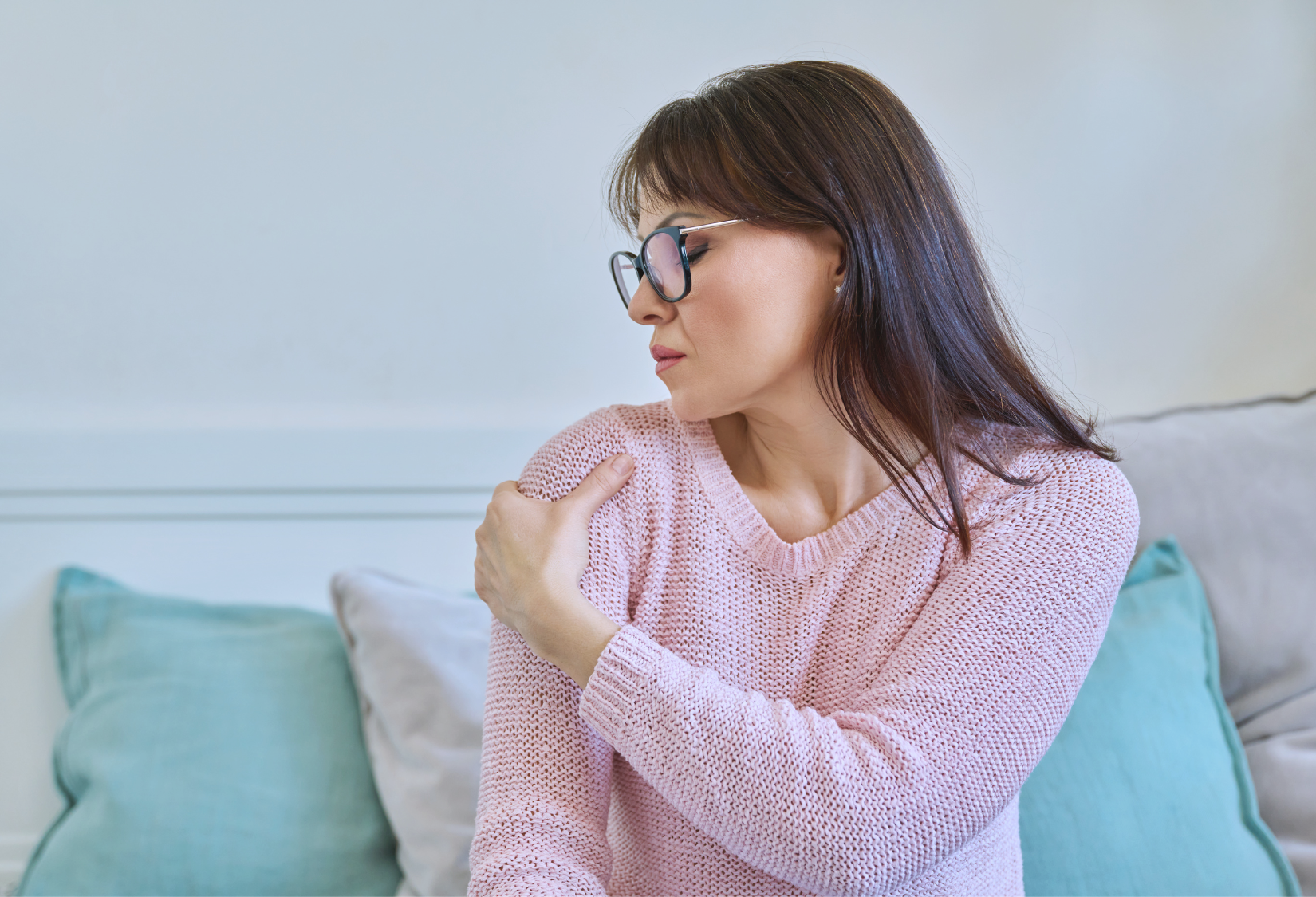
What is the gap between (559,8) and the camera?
163 cm

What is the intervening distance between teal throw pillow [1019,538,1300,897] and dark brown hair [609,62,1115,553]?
0.49 metres

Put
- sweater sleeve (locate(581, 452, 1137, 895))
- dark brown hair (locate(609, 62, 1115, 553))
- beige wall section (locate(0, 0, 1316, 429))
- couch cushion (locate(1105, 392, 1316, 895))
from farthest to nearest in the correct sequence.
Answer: beige wall section (locate(0, 0, 1316, 429)), couch cushion (locate(1105, 392, 1316, 895)), dark brown hair (locate(609, 62, 1115, 553)), sweater sleeve (locate(581, 452, 1137, 895))

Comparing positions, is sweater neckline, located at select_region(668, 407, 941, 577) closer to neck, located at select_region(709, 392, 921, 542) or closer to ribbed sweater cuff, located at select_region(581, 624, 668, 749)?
neck, located at select_region(709, 392, 921, 542)

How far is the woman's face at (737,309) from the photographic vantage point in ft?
2.93

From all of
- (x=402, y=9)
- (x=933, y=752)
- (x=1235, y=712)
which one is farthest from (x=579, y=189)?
(x=1235, y=712)

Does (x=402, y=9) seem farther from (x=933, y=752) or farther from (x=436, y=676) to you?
(x=933, y=752)

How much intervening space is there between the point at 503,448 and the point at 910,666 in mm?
968

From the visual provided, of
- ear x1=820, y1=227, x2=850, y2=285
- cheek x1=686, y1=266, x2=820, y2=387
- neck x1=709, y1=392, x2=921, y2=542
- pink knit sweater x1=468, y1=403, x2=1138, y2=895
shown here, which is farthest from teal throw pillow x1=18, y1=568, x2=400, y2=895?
ear x1=820, y1=227, x2=850, y2=285

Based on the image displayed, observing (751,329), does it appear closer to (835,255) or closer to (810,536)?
(835,255)

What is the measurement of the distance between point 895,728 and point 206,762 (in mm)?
992

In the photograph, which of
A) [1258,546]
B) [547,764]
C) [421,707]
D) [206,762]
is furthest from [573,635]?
[1258,546]

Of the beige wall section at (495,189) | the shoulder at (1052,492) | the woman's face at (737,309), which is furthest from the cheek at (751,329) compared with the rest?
the beige wall section at (495,189)

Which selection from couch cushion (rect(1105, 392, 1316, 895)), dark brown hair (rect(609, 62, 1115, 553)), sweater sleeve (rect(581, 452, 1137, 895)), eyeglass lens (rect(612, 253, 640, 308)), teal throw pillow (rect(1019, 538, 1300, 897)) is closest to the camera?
sweater sleeve (rect(581, 452, 1137, 895))

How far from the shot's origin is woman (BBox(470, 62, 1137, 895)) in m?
0.80
